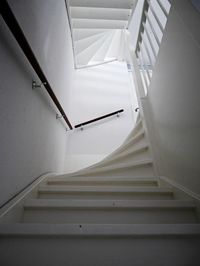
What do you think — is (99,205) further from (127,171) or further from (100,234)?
(127,171)

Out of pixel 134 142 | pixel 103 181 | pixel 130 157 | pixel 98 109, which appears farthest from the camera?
pixel 98 109

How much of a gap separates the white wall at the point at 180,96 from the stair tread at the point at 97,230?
366 millimetres

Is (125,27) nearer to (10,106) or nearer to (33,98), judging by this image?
(33,98)

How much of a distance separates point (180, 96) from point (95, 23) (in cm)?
288

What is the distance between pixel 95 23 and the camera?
306 centimetres

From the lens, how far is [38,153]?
4.71 ft

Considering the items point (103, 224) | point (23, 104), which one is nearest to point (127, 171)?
point (103, 224)

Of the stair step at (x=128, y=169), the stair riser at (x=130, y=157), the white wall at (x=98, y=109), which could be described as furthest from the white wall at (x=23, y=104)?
the white wall at (x=98, y=109)

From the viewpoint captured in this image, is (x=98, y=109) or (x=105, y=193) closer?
(x=105, y=193)

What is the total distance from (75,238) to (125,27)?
3813mm

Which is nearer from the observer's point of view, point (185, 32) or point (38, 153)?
point (185, 32)

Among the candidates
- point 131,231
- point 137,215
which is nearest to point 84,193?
point 137,215

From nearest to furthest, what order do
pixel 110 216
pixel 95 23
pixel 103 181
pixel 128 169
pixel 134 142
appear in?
pixel 110 216 < pixel 103 181 < pixel 128 169 < pixel 134 142 < pixel 95 23

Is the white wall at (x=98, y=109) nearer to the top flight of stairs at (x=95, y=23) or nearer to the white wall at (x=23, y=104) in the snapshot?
the top flight of stairs at (x=95, y=23)
